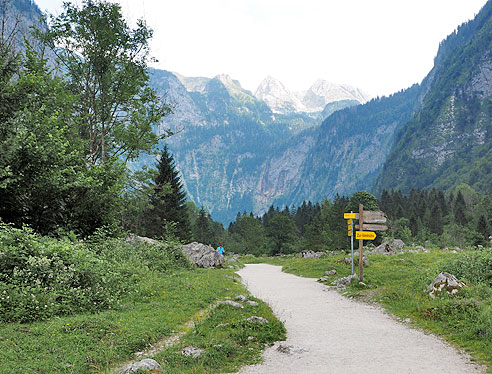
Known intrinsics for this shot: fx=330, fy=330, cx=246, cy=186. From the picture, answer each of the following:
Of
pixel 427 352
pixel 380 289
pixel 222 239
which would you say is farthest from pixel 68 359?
pixel 222 239

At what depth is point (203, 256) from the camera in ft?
97.2

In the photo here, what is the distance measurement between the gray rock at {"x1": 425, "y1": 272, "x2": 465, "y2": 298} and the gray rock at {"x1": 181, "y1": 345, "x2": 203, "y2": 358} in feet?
30.0

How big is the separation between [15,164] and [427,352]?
15081 millimetres

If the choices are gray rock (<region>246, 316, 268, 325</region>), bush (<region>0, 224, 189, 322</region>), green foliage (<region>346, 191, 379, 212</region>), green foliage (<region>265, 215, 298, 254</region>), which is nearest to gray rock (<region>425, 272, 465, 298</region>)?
gray rock (<region>246, 316, 268, 325</region>)

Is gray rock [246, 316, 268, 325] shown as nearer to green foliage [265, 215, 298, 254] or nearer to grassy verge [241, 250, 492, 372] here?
grassy verge [241, 250, 492, 372]

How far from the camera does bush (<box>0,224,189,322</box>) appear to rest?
359 inches

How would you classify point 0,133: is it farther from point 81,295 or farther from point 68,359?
point 68,359

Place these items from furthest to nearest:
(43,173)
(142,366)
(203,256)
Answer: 1. (203,256)
2. (43,173)
3. (142,366)

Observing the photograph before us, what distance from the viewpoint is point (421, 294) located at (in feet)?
42.8

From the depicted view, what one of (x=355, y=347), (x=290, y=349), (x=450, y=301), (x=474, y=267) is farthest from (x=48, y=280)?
(x=474, y=267)

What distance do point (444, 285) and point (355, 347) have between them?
20.4 feet

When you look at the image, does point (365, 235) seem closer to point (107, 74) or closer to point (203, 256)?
point (203, 256)

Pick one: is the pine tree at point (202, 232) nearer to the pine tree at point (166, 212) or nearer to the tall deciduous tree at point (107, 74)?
the pine tree at point (166, 212)

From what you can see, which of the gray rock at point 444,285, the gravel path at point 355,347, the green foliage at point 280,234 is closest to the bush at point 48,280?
the gravel path at point 355,347
